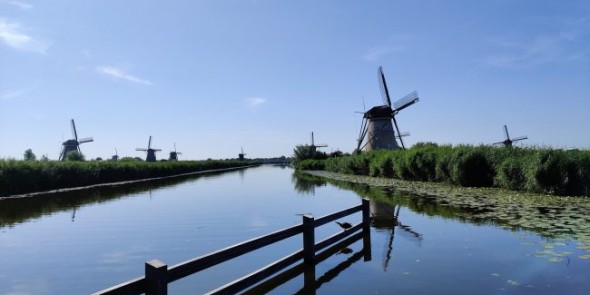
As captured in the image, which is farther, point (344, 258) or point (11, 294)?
point (344, 258)

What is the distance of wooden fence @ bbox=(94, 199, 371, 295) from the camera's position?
16.3ft

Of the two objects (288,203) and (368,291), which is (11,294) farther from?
(288,203)

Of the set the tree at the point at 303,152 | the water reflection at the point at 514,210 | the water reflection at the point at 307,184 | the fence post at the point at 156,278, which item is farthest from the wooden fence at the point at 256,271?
the tree at the point at 303,152

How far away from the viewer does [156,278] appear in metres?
4.95

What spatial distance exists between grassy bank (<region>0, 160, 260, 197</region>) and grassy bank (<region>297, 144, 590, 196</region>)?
28.3m

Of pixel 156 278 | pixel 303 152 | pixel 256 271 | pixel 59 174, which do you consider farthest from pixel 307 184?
pixel 303 152

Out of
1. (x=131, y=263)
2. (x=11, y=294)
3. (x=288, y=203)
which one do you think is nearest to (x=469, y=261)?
(x=131, y=263)

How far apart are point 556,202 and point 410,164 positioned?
56.6 feet

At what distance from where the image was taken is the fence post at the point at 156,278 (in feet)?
16.3

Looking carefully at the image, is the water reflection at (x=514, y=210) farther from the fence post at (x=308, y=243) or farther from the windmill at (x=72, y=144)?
the windmill at (x=72, y=144)

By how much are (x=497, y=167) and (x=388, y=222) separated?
1289 centimetres

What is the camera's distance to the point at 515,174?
2270 cm

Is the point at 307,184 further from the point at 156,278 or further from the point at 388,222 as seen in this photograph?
the point at 156,278

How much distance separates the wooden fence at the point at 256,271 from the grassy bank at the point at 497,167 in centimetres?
1244
